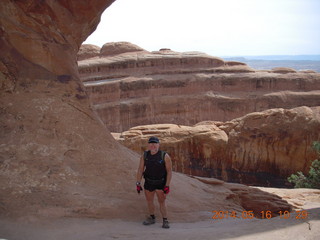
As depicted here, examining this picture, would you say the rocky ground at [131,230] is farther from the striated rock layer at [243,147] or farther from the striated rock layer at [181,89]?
the striated rock layer at [181,89]

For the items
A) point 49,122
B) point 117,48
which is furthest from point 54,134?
point 117,48

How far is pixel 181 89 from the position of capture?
90.1ft

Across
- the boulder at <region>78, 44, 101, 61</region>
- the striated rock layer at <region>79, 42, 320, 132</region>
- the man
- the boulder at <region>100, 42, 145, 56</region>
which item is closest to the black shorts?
the man

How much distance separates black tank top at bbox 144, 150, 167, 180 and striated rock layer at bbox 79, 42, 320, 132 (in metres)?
21.0

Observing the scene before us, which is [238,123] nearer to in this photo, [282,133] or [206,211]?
[282,133]

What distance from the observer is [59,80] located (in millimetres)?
5918

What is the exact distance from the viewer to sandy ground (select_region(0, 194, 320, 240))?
A: 360cm

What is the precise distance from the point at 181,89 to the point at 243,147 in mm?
14205

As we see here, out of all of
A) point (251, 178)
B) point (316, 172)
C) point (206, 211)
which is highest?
point (206, 211)

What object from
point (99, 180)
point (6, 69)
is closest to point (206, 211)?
point (99, 180)

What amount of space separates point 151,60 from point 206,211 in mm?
23375

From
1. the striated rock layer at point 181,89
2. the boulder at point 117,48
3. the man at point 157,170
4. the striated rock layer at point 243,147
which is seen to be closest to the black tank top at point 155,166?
the man at point 157,170
